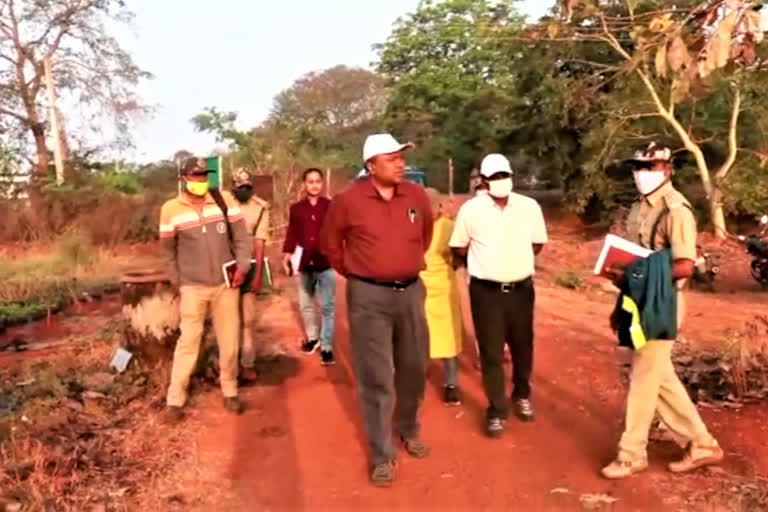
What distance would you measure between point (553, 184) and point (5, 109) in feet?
56.9

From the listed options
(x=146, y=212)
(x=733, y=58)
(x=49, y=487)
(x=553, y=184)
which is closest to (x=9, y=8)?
(x=146, y=212)

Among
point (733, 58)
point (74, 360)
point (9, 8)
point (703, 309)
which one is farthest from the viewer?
point (9, 8)

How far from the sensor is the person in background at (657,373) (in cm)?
469

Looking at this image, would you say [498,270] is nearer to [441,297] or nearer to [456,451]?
[441,297]

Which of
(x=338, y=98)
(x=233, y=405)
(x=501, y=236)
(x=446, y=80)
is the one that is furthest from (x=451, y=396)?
(x=338, y=98)

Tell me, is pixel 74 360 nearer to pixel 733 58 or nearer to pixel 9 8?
pixel 733 58

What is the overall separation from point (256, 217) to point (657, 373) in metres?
3.69

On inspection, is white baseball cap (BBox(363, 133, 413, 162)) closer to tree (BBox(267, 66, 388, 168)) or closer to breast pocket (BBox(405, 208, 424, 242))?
breast pocket (BBox(405, 208, 424, 242))

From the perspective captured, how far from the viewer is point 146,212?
2109cm

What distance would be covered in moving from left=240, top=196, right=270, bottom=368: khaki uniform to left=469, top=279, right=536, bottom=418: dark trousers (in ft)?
6.96

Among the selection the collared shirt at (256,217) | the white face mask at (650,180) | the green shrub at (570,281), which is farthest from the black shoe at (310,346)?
the green shrub at (570,281)

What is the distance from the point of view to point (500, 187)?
5.59 meters

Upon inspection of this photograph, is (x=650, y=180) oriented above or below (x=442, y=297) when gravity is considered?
above

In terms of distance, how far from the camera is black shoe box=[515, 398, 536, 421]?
19.3ft
